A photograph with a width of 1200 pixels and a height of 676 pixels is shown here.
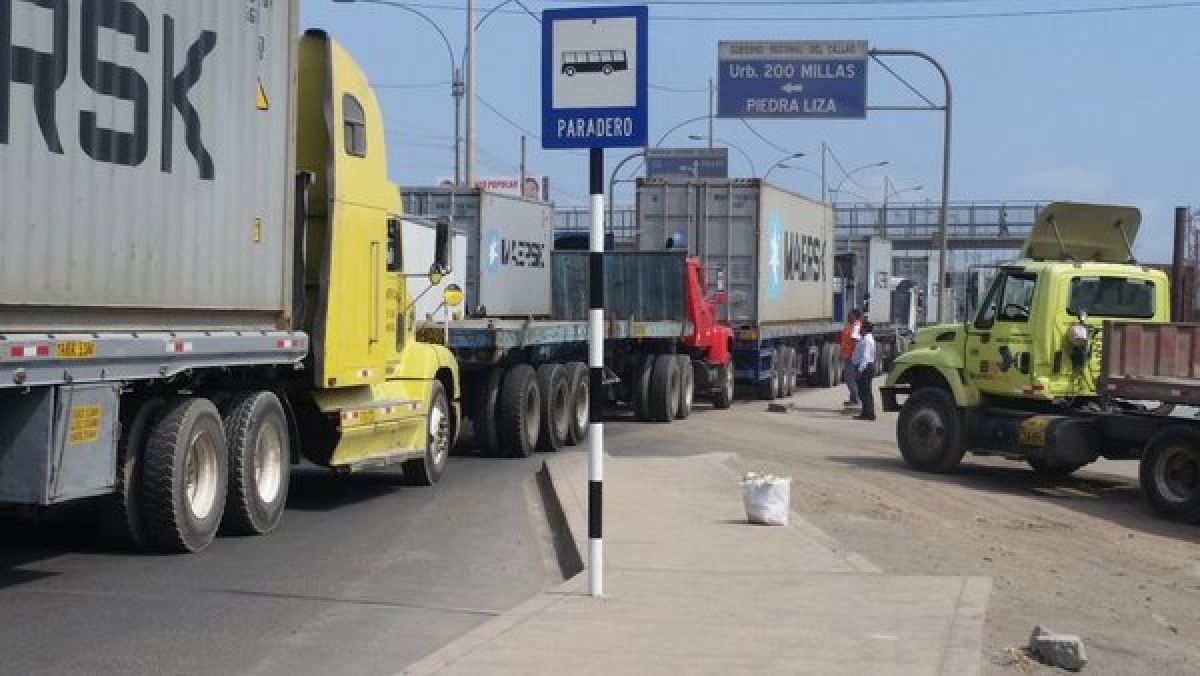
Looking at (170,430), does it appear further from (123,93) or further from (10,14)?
(10,14)

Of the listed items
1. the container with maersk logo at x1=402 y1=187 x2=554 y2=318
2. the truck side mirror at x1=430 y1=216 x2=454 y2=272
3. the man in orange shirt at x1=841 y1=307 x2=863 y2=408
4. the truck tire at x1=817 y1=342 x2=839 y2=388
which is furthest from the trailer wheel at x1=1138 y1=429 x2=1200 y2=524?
the truck tire at x1=817 y1=342 x2=839 y2=388

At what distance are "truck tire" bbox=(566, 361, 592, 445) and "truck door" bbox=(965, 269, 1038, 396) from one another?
570cm

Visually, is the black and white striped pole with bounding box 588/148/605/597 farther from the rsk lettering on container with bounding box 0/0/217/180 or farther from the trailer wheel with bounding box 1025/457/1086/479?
the trailer wheel with bounding box 1025/457/1086/479

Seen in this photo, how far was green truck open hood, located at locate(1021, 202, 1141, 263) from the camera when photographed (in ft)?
54.5

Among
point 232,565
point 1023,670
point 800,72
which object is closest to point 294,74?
point 232,565

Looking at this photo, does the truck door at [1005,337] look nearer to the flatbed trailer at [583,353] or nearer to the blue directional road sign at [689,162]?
the flatbed trailer at [583,353]

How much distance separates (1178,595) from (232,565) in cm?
647

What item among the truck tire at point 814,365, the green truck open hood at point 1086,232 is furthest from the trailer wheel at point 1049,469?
the truck tire at point 814,365

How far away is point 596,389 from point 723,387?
18791 mm

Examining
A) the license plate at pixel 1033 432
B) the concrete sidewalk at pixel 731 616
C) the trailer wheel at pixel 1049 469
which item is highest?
the license plate at pixel 1033 432

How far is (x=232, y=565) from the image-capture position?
383 inches

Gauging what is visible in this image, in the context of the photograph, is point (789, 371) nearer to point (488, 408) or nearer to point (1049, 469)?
point (1049, 469)

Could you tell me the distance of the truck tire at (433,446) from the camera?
1441cm

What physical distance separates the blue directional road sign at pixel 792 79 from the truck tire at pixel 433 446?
20.8 meters
